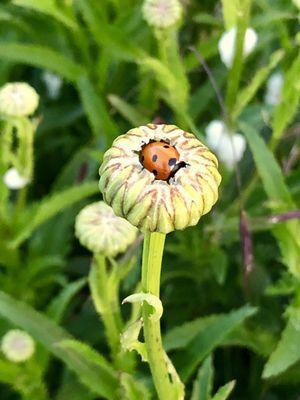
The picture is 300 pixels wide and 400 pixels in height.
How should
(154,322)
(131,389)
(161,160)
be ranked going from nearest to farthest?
(161,160) < (154,322) < (131,389)

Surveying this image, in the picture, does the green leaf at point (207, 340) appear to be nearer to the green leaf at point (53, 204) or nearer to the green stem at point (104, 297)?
the green stem at point (104, 297)

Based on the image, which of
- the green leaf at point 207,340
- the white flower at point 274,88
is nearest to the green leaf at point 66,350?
the green leaf at point 207,340

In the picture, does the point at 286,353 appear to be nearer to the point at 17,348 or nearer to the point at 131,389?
the point at 131,389

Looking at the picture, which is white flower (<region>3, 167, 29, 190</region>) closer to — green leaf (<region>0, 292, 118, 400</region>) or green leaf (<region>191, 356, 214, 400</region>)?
green leaf (<region>0, 292, 118, 400</region>)

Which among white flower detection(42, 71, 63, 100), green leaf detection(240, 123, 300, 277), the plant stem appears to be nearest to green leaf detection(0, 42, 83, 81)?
white flower detection(42, 71, 63, 100)

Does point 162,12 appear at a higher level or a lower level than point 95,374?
higher

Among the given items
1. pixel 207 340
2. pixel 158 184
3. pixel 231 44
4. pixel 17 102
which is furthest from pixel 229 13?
pixel 158 184

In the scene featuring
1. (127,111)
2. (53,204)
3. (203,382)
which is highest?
(127,111)
